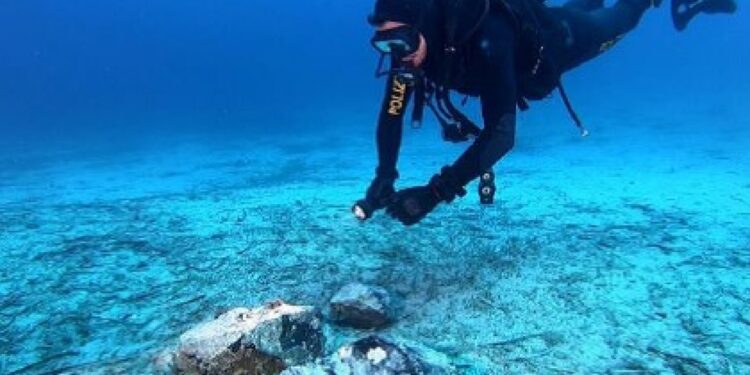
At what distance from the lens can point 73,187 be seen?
10.2 m

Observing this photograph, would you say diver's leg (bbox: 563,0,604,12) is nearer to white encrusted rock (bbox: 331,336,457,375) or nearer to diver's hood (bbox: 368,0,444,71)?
diver's hood (bbox: 368,0,444,71)

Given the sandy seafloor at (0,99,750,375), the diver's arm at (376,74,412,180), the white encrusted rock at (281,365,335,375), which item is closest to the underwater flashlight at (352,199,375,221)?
the sandy seafloor at (0,99,750,375)

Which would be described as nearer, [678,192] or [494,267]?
[494,267]

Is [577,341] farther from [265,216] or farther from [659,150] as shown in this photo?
[659,150]

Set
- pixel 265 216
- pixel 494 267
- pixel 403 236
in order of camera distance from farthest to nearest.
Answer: pixel 265 216, pixel 403 236, pixel 494 267

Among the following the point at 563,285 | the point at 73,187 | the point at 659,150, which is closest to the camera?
the point at 563,285

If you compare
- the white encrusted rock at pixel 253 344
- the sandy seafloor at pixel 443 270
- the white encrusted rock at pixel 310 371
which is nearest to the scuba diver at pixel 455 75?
the sandy seafloor at pixel 443 270

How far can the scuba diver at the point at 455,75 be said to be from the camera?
3551mm

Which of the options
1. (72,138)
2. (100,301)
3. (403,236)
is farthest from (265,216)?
(72,138)

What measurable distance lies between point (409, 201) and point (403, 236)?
5.55 ft

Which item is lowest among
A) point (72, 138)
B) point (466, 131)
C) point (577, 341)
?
point (577, 341)

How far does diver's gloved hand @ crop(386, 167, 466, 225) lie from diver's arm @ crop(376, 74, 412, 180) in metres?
0.96

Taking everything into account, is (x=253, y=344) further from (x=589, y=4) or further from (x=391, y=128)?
(x=589, y=4)

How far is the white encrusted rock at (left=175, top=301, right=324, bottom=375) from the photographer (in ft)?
8.59
